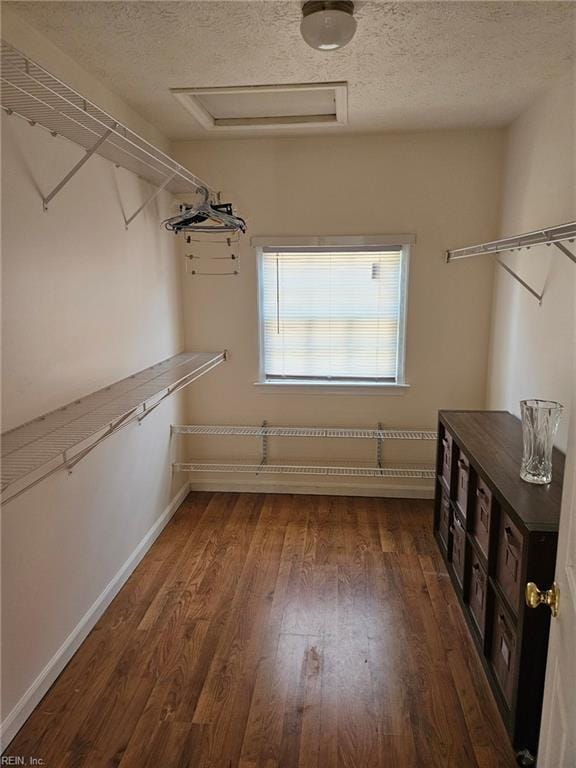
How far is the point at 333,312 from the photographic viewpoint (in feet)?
11.7

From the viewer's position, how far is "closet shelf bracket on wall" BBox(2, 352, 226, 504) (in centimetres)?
153

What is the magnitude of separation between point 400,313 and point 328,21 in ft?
6.76

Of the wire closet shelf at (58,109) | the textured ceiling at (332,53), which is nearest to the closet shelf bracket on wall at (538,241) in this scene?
the textured ceiling at (332,53)

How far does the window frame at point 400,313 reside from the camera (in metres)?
3.42

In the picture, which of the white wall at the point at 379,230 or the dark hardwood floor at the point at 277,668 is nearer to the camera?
the dark hardwood floor at the point at 277,668

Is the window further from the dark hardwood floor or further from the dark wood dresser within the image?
the dark hardwood floor

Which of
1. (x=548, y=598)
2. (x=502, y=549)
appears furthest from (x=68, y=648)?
(x=548, y=598)

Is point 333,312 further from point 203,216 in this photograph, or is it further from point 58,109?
point 58,109

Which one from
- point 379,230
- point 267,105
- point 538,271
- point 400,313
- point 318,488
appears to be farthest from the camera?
point 318,488

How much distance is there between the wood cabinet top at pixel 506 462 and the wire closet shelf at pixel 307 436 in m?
0.75

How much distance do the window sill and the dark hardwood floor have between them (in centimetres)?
102

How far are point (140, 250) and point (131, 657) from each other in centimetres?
205

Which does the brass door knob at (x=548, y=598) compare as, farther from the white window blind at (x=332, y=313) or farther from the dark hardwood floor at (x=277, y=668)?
the white window blind at (x=332, y=313)

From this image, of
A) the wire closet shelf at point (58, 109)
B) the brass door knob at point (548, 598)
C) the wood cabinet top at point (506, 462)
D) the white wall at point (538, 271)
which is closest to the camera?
the brass door knob at point (548, 598)
